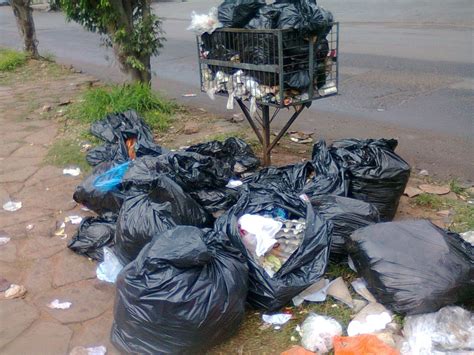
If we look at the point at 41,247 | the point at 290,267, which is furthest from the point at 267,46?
the point at 41,247

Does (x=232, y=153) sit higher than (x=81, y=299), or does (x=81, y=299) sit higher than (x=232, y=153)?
(x=232, y=153)

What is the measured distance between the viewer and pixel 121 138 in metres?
4.63

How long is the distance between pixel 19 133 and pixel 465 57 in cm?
671

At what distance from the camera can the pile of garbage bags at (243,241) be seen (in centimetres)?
236

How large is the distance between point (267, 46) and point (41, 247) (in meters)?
2.01

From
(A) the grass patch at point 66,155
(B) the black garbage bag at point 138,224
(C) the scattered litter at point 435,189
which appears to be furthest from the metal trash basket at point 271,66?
(A) the grass patch at point 66,155

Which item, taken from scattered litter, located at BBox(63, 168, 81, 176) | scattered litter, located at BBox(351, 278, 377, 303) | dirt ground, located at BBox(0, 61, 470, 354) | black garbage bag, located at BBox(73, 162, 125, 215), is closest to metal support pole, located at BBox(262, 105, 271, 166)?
dirt ground, located at BBox(0, 61, 470, 354)

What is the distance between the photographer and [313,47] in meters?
3.72

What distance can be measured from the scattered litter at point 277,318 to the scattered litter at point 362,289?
15.2 inches

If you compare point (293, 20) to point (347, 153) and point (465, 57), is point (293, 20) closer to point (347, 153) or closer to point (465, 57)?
point (347, 153)

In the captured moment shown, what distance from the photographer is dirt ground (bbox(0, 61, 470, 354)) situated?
2602mm

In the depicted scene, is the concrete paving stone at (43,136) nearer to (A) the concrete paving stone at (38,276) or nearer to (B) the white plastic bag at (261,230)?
(A) the concrete paving stone at (38,276)

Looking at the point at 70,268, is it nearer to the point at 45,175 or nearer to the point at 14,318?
the point at 14,318

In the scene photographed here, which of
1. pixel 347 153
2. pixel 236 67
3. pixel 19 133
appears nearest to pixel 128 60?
pixel 19 133
